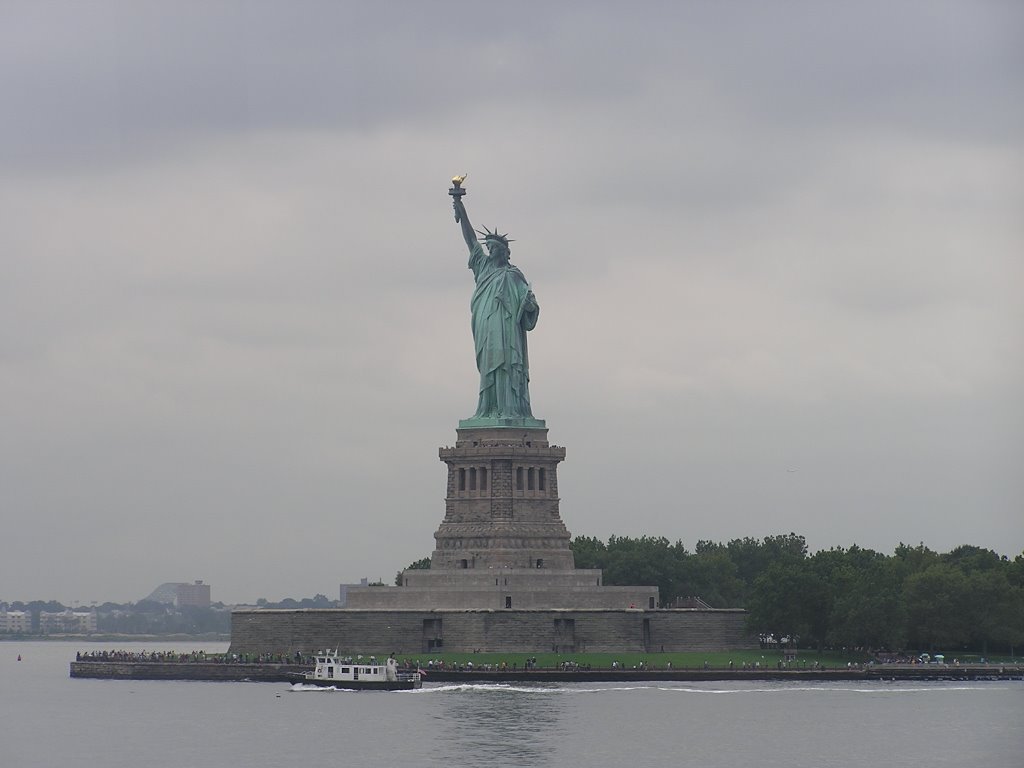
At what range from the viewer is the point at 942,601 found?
116438 millimetres

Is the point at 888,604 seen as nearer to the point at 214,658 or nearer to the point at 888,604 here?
the point at 888,604

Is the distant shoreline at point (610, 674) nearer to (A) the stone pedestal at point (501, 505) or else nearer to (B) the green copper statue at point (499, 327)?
(A) the stone pedestal at point (501, 505)

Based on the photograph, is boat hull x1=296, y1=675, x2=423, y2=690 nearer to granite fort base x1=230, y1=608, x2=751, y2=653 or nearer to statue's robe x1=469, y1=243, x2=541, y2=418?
granite fort base x1=230, y1=608, x2=751, y2=653

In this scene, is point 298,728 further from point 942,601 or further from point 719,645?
point 942,601

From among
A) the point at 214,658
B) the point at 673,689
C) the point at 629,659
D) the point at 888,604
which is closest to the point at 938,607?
the point at 888,604

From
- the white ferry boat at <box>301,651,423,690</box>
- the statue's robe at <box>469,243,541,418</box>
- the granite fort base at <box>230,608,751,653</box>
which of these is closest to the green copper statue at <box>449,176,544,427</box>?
the statue's robe at <box>469,243,541,418</box>

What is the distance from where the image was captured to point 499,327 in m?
119

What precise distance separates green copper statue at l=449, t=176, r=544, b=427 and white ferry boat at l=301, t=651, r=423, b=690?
59.1ft

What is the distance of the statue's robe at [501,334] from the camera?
119000 millimetres

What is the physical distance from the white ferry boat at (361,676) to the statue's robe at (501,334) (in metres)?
18.5

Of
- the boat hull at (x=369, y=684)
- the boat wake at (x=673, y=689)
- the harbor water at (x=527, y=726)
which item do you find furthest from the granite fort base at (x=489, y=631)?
the boat hull at (x=369, y=684)

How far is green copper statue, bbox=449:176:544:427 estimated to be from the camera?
119000 mm

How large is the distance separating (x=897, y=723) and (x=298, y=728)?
22728 mm

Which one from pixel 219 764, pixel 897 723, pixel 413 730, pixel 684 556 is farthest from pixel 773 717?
pixel 684 556
